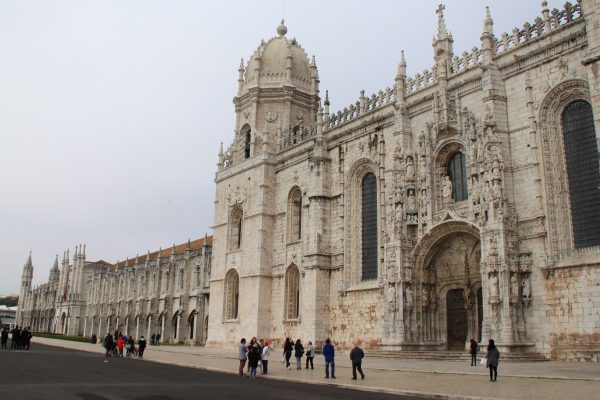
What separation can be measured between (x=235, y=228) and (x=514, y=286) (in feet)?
71.2

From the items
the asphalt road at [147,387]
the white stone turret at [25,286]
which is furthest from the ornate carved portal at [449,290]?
the white stone turret at [25,286]

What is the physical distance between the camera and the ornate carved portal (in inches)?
985

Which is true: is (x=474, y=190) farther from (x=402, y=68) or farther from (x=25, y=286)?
(x=25, y=286)

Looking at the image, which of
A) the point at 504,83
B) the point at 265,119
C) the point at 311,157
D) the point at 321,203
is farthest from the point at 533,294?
the point at 265,119

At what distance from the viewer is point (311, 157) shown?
109 ft

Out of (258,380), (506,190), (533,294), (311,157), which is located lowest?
(258,380)

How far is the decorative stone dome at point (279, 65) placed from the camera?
39.9 m

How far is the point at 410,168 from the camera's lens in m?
27.1

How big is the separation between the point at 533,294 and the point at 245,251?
19613 mm

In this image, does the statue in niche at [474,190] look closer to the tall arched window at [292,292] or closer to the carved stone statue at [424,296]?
the carved stone statue at [424,296]

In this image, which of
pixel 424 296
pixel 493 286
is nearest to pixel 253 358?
pixel 493 286

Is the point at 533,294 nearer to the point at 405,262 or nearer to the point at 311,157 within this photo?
the point at 405,262

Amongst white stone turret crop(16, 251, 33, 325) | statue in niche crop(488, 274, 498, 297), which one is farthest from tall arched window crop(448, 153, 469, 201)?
white stone turret crop(16, 251, 33, 325)

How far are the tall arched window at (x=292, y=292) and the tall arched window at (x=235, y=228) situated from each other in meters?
6.17
